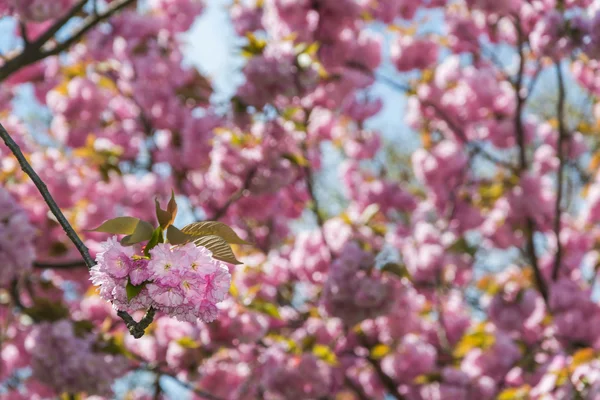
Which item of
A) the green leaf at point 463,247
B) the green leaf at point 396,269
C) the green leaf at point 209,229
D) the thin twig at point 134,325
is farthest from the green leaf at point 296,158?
the thin twig at point 134,325

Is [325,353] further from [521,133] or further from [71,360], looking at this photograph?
[521,133]

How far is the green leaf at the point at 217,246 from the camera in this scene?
104cm

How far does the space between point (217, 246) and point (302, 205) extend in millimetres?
3866

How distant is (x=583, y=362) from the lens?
7.73ft

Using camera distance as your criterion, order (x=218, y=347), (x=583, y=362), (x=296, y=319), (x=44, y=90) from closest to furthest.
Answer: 1. (x=583, y=362)
2. (x=218, y=347)
3. (x=296, y=319)
4. (x=44, y=90)

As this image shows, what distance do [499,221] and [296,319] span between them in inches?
66.1

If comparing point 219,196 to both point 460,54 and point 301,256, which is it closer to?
point 301,256

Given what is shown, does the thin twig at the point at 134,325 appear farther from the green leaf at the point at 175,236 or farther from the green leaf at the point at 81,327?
the green leaf at the point at 81,327

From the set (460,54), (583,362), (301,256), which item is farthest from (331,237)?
(460,54)

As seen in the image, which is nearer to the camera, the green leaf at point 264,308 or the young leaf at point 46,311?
the young leaf at point 46,311

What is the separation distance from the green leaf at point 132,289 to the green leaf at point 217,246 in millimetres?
104

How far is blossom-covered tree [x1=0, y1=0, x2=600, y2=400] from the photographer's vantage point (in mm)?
2658

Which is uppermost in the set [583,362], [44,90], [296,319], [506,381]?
[44,90]

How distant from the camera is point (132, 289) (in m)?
1.00
